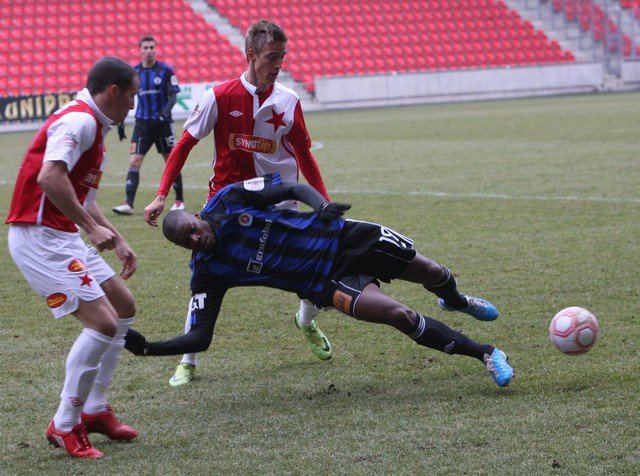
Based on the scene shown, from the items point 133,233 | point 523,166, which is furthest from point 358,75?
point 133,233

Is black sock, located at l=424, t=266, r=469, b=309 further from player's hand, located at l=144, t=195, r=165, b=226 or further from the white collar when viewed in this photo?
the white collar

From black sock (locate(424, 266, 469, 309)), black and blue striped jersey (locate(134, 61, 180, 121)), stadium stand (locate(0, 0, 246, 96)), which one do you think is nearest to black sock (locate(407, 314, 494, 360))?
black sock (locate(424, 266, 469, 309))

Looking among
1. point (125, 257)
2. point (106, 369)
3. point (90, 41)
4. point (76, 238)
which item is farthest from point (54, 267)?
point (90, 41)

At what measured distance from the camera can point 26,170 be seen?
4.17 metres

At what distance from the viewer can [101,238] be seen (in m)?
4.01

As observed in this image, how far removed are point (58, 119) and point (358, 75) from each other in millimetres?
28827

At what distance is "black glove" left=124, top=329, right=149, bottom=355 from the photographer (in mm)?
4613

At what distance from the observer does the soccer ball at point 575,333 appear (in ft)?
16.4

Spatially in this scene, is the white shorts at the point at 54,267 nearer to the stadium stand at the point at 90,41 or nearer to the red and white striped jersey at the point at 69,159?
the red and white striped jersey at the point at 69,159

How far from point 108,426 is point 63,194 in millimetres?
1154

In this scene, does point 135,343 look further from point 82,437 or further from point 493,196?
point 493,196

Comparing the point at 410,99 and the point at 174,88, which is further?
the point at 410,99

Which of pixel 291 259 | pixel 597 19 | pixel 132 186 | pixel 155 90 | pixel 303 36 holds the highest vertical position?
pixel 291 259

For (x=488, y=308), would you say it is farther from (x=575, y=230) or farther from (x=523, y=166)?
(x=523, y=166)
